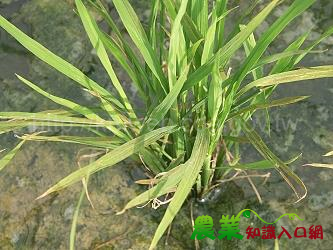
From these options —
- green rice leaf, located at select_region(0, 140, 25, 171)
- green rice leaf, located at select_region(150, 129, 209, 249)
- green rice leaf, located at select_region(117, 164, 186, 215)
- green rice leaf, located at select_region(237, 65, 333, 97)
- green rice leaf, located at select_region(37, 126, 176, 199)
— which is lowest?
green rice leaf, located at select_region(117, 164, 186, 215)

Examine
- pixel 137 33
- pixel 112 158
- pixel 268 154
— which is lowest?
pixel 268 154

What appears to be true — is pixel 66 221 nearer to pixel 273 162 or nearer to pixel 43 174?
pixel 43 174

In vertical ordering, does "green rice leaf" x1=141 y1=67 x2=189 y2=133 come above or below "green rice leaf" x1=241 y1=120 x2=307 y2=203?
above

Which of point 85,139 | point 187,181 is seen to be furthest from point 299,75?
point 85,139

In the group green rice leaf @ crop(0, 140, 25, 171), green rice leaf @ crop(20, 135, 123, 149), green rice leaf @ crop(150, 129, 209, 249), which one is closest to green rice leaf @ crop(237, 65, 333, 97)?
green rice leaf @ crop(150, 129, 209, 249)

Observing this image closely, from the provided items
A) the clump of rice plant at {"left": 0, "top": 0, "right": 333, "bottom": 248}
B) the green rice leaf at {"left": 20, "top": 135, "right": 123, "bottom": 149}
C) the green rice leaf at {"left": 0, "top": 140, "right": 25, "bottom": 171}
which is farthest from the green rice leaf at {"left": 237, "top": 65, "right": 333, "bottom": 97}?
the green rice leaf at {"left": 0, "top": 140, "right": 25, "bottom": 171}

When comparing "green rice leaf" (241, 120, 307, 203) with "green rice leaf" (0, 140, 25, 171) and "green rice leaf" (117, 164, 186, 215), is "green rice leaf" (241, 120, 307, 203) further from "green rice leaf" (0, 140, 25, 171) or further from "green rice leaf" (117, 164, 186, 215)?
"green rice leaf" (0, 140, 25, 171)

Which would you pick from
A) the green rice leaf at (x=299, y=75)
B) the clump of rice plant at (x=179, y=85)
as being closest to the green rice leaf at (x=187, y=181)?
the clump of rice plant at (x=179, y=85)

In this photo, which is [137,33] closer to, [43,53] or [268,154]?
[43,53]

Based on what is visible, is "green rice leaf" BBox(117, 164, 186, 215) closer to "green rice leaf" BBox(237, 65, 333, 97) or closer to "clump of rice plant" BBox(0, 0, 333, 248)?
"clump of rice plant" BBox(0, 0, 333, 248)

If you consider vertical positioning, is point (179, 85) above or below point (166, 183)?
above

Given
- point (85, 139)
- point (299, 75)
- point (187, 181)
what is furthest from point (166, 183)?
point (299, 75)

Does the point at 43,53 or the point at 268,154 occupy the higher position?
the point at 43,53
